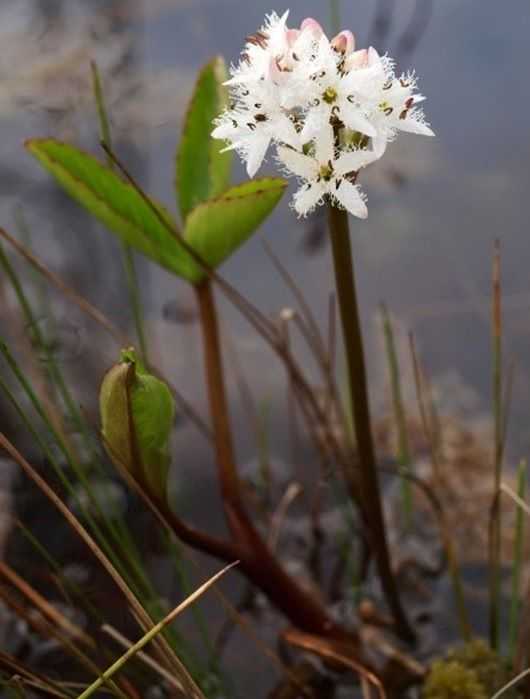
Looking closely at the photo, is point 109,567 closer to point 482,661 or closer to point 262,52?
point 262,52

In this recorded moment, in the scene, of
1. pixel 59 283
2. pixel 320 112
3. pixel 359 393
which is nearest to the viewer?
pixel 320 112

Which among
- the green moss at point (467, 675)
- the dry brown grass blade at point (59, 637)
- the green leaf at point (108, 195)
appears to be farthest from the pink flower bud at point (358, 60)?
the green moss at point (467, 675)

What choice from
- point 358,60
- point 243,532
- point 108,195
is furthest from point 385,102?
point 243,532

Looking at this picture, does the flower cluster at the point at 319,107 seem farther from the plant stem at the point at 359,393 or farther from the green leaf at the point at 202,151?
the green leaf at the point at 202,151

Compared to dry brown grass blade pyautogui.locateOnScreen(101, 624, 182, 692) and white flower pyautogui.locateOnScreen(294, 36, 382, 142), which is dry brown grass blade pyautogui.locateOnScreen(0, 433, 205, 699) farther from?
white flower pyautogui.locateOnScreen(294, 36, 382, 142)

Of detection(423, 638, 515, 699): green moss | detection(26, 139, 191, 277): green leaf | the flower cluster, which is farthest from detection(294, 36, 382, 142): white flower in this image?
detection(423, 638, 515, 699): green moss

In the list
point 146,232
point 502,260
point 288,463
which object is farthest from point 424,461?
point 146,232

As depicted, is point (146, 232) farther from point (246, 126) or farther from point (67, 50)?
point (67, 50)
